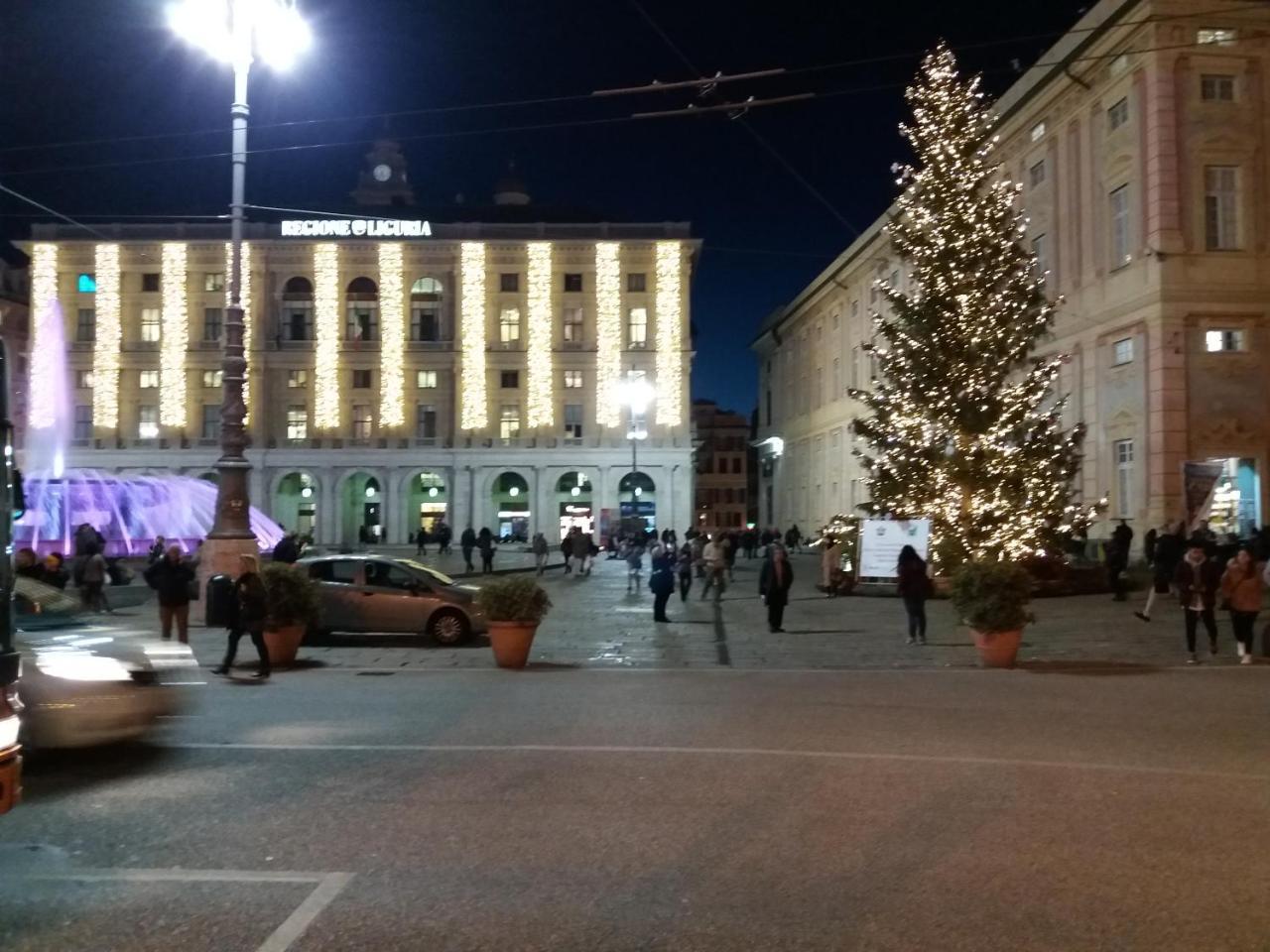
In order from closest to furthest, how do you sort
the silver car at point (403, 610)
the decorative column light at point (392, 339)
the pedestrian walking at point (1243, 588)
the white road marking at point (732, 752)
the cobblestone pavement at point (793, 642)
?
the white road marking at point (732, 752) → the pedestrian walking at point (1243, 588) → the cobblestone pavement at point (793, 642) → the silver car at point (403, 610) → the decorative column light at point (392, 339)

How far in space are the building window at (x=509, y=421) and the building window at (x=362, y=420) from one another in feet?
24.2

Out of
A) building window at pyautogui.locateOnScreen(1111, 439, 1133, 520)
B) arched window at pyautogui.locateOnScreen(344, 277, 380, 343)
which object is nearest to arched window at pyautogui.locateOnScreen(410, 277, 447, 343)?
arched window at pyautogui.locateOnScreen(344, 277, 380, 343)

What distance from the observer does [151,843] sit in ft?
23.5

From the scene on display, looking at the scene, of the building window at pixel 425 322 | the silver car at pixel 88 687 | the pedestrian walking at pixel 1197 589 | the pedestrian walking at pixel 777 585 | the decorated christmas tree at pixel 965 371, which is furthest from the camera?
the building window at pixel 425 322

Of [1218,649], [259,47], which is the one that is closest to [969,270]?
[1218,649]

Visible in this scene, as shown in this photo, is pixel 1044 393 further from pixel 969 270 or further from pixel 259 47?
pixel 259 47

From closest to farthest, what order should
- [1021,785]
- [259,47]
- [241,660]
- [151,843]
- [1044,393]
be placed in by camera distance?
[151,843] → [1021,785] → [241,660] → [259,47] → [1044,393]

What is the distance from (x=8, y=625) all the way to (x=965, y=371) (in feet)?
81.4

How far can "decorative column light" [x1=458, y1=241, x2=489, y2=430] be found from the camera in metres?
71.6

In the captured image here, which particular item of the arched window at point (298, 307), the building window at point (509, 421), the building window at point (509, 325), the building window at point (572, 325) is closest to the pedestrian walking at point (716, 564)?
the building window at point (509, 421)

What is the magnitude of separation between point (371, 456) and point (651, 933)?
224 ft

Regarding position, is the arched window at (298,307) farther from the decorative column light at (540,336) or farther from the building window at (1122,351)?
the building window at (1122,351)

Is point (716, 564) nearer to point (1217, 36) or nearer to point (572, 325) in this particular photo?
point (1217, 36)

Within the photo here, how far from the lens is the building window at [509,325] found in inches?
2859
